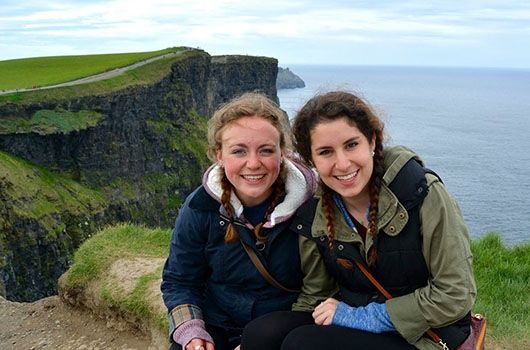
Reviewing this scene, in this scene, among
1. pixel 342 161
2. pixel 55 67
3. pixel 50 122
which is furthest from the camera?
pixel 55 67

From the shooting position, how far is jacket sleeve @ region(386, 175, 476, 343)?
3807 mm

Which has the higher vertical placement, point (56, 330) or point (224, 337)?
point (224, 337)

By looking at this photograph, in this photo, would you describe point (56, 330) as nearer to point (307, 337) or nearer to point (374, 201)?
point (307, 337)

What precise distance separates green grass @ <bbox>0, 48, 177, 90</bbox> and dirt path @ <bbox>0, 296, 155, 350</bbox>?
51751mm

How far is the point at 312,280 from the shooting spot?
4.68 meters

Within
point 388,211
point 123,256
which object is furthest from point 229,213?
point 123,256

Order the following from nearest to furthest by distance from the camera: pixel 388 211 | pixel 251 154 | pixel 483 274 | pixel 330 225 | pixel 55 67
Answer: 1. pixel 388 211
2. pixel 330 225
3. pixel 251 154
4. pixel 483 274
5. pixel 55 67

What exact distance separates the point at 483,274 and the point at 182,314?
5.21 m

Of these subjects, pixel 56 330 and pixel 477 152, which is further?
pixel 477 152

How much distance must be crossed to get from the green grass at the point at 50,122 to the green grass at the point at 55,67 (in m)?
7.62

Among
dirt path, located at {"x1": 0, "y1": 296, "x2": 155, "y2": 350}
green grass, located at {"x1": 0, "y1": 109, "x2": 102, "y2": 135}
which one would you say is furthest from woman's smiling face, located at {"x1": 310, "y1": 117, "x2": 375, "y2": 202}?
green grass, located at {"x1": 0, "y1": 109, "x2": 102, "y2": 135}

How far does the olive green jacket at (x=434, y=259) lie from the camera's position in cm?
381

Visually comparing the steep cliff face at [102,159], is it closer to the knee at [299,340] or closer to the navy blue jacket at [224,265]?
the navy blue jacket at [224,265]

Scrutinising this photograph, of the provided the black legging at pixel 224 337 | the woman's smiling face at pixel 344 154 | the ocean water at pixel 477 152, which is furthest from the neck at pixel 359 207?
the black legging at pixel 224 337
